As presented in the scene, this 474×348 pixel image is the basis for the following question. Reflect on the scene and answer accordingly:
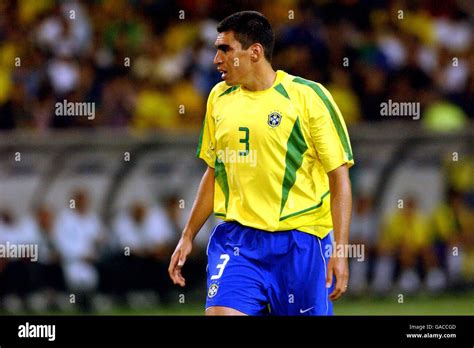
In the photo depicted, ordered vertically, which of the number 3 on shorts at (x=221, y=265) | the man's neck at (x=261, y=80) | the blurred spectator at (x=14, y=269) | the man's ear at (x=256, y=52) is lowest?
the number 3 on shorts at (x=221, y=265)

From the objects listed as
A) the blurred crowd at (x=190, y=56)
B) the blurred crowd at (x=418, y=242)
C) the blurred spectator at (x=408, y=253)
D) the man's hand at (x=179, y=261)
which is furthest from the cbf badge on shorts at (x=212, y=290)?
the blurred crowd at (x=190, y=56)

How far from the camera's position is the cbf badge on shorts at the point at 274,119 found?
325 inches

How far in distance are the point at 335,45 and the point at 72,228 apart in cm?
436

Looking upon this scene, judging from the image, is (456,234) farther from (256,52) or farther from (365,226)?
(256,52)

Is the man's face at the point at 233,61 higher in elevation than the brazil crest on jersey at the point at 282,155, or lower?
higher

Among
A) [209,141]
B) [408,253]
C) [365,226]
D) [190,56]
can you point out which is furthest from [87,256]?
[209,141]

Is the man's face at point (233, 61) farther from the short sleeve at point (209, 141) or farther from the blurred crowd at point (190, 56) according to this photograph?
the blurred crowd at point (190, 56)
